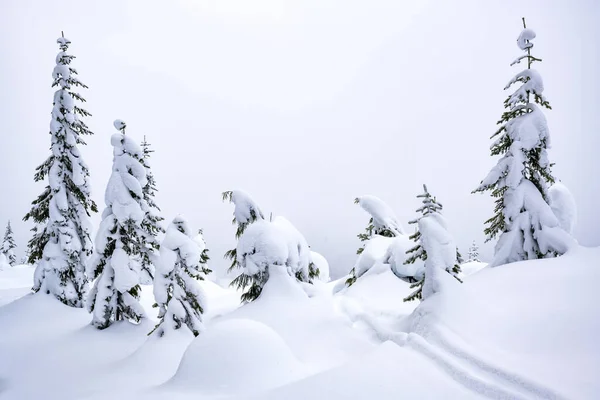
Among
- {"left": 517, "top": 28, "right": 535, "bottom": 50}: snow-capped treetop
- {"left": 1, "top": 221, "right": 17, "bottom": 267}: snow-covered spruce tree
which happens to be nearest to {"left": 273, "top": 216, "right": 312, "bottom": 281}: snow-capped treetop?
{"left": 517, "top": 28, "right": 535, "bottom": 50}: snow-capped treetop

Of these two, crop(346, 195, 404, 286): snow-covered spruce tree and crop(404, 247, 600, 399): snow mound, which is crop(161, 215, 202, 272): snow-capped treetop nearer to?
crop(404, 247, 600, 399): snow mound

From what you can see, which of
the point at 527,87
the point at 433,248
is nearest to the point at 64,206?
the point at 433,248

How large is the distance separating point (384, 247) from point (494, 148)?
28.4 feet

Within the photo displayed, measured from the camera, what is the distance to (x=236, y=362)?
712 centimetres

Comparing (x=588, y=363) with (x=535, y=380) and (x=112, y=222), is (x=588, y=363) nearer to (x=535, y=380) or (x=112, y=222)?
(x=535, y=380)

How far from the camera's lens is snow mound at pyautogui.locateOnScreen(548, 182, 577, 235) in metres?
17.6

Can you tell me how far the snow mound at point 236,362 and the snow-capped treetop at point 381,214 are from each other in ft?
61.2

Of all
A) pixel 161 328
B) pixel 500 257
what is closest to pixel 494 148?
pixel 500 257

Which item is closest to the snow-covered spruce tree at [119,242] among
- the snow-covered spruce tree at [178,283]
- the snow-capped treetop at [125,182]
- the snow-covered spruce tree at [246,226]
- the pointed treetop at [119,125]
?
the snow-capped treetop at [125,182]

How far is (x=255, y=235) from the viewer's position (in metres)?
15.7

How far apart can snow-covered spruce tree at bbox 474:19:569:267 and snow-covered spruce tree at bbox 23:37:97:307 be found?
63.7ft

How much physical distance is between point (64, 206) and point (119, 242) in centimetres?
470

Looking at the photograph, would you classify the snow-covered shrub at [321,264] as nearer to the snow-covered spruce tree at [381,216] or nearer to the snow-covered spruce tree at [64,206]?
the snow-covered spruce tree at [381,216]

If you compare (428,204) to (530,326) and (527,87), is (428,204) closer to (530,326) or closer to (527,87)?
(530,326)
